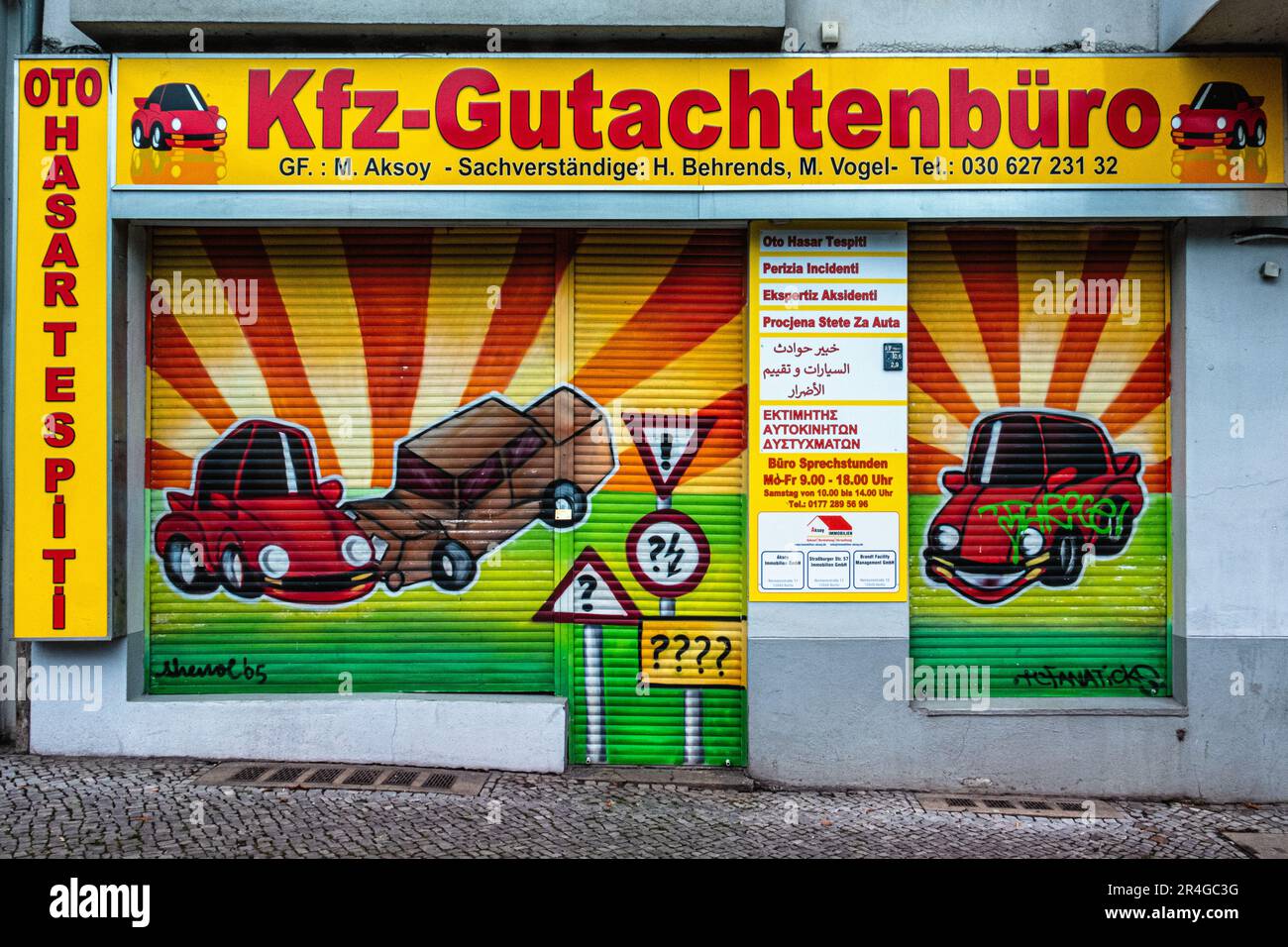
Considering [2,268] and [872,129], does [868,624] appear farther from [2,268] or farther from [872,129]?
[2,268]

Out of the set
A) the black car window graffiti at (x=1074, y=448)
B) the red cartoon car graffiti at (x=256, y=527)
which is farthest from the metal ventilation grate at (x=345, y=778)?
the black car window graffiti at (x=1074, y=448)

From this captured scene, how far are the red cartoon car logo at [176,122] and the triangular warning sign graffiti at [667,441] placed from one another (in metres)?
3.26

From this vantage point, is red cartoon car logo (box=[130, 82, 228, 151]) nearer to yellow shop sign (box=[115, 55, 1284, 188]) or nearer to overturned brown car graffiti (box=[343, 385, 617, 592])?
yellow shop sign (box=[115, 55, 1284, 188])

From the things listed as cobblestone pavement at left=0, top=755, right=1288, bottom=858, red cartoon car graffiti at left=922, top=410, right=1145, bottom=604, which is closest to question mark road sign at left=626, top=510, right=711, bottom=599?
cobblestone pavement at left=0, top=755, right=1288, bottom=858

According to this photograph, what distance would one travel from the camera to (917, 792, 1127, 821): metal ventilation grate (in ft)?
22.8

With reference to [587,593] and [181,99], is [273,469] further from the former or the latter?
[181,99]

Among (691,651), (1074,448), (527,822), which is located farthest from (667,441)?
(1074,448)

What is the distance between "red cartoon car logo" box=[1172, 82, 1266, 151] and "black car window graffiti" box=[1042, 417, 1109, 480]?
6.38 ft

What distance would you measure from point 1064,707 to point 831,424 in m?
2.47

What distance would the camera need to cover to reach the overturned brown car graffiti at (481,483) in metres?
7.69

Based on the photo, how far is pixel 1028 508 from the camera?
7.64 m

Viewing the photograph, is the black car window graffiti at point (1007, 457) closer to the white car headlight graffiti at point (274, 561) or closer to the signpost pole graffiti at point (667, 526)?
the signpost pole graffiti at point (667, 526)
